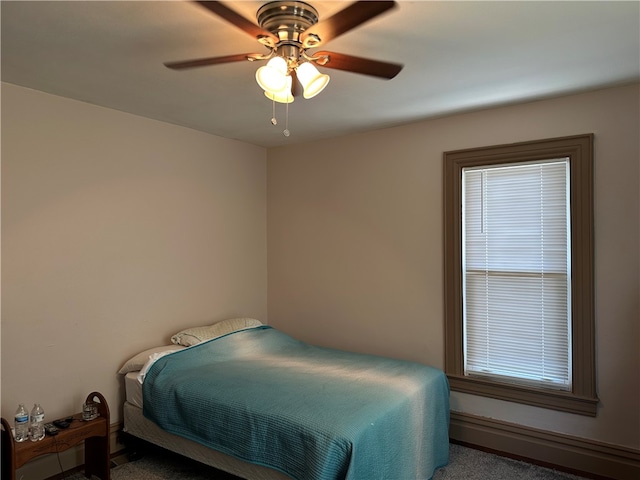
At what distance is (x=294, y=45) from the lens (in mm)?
1822

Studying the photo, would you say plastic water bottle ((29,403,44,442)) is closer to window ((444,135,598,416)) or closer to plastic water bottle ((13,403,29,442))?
plastic water bottle ((13,403,29,442))

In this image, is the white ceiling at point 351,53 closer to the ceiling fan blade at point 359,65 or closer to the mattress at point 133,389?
the ceiling fan blade at point 359,65

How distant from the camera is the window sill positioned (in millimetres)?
2812

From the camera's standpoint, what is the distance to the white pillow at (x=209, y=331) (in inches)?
132

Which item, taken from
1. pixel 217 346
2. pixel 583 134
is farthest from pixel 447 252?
pixel 217 346

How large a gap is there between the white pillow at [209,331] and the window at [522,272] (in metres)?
1.67

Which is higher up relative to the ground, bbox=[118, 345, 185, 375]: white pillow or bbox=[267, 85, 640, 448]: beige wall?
bbox=[267, 85, 640, 448]: beige wall

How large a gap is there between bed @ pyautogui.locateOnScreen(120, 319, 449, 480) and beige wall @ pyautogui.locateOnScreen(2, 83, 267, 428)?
32 cm

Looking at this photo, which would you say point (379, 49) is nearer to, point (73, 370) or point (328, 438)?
point (328, 438)

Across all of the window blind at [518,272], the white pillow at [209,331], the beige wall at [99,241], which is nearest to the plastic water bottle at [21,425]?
the beige wall at [99,241]

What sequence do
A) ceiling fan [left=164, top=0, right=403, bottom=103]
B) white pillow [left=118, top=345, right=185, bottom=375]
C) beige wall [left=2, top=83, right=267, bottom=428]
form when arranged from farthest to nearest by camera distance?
white pillow [left=118, top=345, right=185, bottom=375], beige wall [left=2, top=83, right=267, bottom=428], ceiling fan [left=164, top=0, right=403, bottom=103]

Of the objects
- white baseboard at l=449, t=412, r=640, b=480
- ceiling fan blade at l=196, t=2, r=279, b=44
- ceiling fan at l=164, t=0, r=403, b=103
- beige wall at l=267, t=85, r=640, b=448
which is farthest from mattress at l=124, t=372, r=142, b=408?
ceiling fan blade at l=196, t=2, r=279, b=44

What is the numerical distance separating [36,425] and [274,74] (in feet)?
7.72

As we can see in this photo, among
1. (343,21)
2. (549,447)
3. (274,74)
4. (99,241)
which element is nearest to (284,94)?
(274,74)
